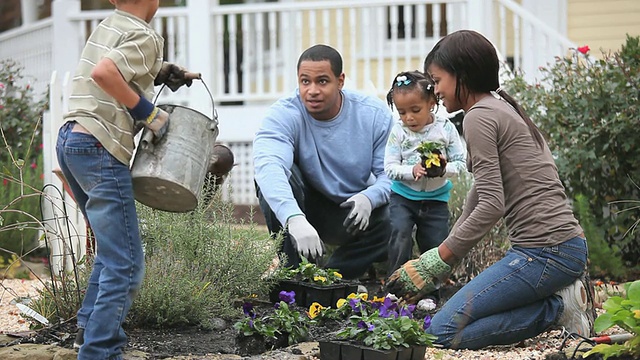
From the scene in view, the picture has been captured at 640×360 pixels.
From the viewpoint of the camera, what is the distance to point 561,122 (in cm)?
623

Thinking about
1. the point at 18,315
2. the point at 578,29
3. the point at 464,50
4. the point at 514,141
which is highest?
the point at 578,29

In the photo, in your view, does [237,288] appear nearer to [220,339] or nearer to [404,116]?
[220,339]

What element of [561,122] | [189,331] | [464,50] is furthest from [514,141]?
[561,122]

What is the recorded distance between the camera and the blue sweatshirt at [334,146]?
204 inches

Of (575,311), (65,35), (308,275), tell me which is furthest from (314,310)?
(65,35)

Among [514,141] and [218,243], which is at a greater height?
[514,141]

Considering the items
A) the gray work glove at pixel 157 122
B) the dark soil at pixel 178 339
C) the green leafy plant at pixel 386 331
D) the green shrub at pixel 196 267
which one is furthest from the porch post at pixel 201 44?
the green leafy plant at pixel 386 331

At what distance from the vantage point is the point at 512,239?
155 inches

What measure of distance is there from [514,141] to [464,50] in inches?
17.0

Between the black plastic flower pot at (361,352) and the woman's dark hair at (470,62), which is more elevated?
the woman's dark hair at (470,62)

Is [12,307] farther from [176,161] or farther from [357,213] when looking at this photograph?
[176,161]

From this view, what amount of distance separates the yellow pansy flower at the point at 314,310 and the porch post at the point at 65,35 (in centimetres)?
713

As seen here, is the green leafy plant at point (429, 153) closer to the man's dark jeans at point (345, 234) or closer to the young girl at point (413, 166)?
the young girl at point (413, 166)

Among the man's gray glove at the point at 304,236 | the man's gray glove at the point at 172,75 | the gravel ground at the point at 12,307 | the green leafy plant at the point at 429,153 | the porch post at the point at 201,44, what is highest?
the porch post at the point at 201,44
